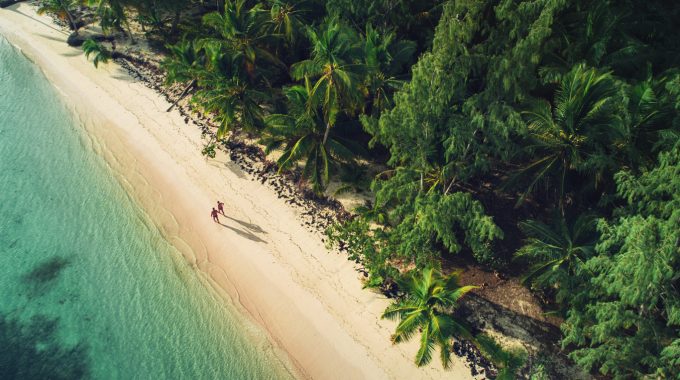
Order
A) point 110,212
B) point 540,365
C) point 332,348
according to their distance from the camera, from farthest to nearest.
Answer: point 110,212, point 332,348, point 540,365

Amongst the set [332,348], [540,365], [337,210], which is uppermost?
[337,210]

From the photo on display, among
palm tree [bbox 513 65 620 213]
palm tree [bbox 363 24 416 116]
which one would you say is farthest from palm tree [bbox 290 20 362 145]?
palm tree [bbox 513 65 620 213]

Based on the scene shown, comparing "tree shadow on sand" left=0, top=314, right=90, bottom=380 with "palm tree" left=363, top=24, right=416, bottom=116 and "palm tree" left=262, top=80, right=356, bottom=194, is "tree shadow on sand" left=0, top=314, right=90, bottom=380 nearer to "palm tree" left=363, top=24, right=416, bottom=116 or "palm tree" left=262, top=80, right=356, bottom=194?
"palm tree" left=262, top=80, right=356, bottom=194

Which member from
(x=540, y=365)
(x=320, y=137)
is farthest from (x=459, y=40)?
(x=540, y=365)

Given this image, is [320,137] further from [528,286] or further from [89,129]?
[89,129]

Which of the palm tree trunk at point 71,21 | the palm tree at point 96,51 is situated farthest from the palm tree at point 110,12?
the palm tree trunk at point 71,21

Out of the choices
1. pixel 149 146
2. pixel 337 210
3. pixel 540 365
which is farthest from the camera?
pixel 149 146
